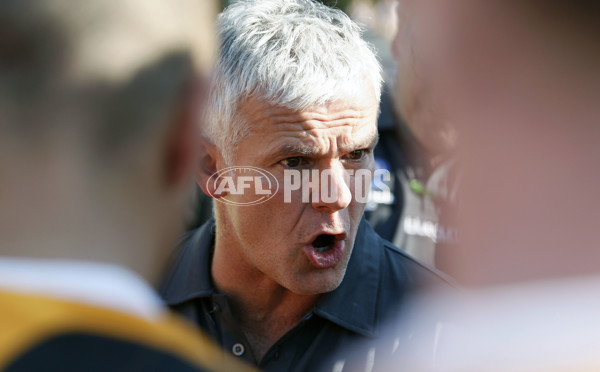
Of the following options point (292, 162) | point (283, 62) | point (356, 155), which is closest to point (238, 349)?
point (292, 162)

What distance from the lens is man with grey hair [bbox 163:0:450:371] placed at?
2.38 meters

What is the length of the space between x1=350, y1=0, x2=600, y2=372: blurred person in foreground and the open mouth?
62.4 inches

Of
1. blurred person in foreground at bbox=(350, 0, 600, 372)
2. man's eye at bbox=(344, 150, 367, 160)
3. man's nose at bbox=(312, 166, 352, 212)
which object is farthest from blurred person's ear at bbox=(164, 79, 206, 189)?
man's eye at bbox=(344, 150, 367, 160)

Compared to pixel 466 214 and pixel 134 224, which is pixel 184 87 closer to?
pixel 134 224

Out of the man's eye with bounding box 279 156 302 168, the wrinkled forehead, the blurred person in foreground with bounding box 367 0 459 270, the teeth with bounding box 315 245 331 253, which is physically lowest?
the blurred person in foreground with bounding box 367 0 459 270

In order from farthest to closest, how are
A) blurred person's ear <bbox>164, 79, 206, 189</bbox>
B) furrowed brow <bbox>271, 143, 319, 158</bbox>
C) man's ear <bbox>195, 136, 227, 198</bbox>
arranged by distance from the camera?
1. man's ear <bbox>195, 136, 227, 198</bbox>
2. furrowed brow <bbox>271, 143, 319, 158</bbox>
3. blurred person's ear <bbox>164, 79, 206, 189</bbox>

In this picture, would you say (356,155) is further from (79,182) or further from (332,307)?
(79,182)

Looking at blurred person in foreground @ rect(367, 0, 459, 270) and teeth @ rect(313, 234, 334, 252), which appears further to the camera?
blurred person in foreground @ rect(367, 0, 459, 270)

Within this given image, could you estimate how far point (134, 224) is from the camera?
39.3 inches

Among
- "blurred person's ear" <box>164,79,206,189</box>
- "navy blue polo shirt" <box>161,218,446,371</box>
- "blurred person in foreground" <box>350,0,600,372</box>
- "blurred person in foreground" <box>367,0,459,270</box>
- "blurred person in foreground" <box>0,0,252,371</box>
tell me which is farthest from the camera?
"blurred person in foreground" <box>367,0,459,270</box>

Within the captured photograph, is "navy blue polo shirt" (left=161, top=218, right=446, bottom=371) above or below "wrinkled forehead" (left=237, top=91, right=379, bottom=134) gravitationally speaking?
below

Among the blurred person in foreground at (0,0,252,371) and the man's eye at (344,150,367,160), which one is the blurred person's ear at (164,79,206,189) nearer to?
the blurred person in foreground at (0,0,252,371)

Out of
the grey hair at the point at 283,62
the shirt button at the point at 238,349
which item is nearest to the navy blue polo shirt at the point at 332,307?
the shirt button at the point at 238,349

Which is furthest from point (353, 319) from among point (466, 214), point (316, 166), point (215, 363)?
point (466, 214)
